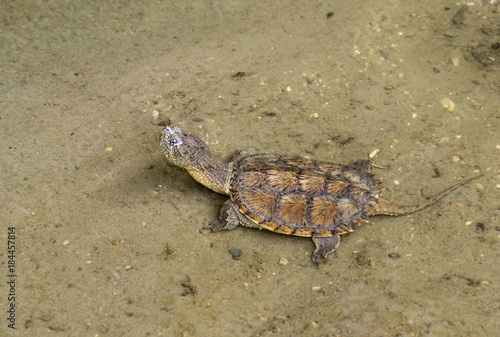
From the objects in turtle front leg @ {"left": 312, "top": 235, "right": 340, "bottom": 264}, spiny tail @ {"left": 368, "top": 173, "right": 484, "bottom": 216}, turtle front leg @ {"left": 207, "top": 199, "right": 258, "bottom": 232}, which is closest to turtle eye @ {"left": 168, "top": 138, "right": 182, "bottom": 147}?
turtle front leg @ {"left": 207, "top": 199, "right": 258, "bottom": 232}

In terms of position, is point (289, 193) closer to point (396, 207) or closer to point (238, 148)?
point (238, 148)

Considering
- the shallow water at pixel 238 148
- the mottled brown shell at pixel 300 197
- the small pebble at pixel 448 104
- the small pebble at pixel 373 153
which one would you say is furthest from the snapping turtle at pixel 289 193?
the small pebble at pixel 448 104

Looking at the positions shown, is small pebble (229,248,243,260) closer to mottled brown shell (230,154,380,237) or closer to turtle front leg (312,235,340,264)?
mottled brown shell (230,154,380,237)

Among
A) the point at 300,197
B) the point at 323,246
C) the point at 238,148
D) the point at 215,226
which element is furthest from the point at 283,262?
the point at 238,148

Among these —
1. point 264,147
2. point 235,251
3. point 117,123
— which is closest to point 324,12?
point 264,147

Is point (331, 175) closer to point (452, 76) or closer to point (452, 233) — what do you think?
point (452, 233)

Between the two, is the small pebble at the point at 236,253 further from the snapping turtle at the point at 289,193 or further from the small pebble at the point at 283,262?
the small pebble at the point at 283,262
